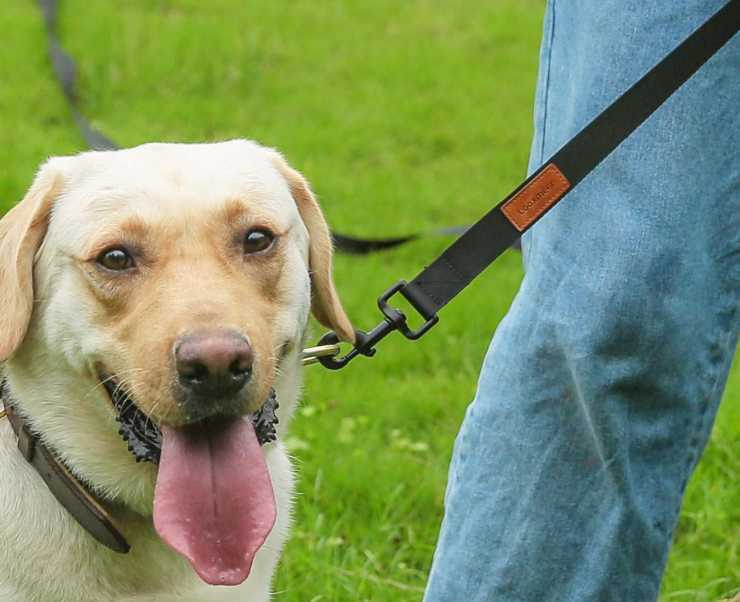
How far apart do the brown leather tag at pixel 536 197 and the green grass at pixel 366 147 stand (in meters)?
1.56

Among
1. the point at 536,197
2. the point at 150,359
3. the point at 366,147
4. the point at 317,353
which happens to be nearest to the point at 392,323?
the point at 317,353

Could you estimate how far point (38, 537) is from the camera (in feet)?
10.1

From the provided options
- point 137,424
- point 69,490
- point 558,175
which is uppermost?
point 558,175

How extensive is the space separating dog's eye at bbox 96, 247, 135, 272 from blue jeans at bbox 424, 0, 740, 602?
2.70ft

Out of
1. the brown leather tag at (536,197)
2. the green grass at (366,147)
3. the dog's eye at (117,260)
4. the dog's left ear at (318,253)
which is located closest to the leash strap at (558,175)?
the brown leather tag at (536,197)

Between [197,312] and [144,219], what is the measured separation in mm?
323

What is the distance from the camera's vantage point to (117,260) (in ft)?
10.1

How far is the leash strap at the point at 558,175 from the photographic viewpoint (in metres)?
2.75

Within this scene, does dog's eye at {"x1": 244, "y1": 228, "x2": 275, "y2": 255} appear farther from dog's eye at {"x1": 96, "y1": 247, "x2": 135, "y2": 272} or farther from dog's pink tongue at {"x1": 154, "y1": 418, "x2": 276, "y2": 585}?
dog's pink tongue at {"x1": 154, "y1": 418, "x2": 276, "y2": 585}

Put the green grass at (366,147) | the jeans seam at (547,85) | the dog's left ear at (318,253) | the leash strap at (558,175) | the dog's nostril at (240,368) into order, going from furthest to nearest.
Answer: the green grass at (366,147)
the dog's left ear at (318,253)
the jeans seam at (547,85)
the dog's nostril at (240,368)
the leash strap at (558,175)

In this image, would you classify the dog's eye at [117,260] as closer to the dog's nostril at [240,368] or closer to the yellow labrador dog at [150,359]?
the yellow labrador dog at [150,359]

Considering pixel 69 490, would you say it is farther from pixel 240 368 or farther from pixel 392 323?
pixel 392 323

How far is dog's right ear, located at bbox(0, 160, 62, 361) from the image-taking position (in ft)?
10.2

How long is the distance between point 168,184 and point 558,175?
886 millimetres
